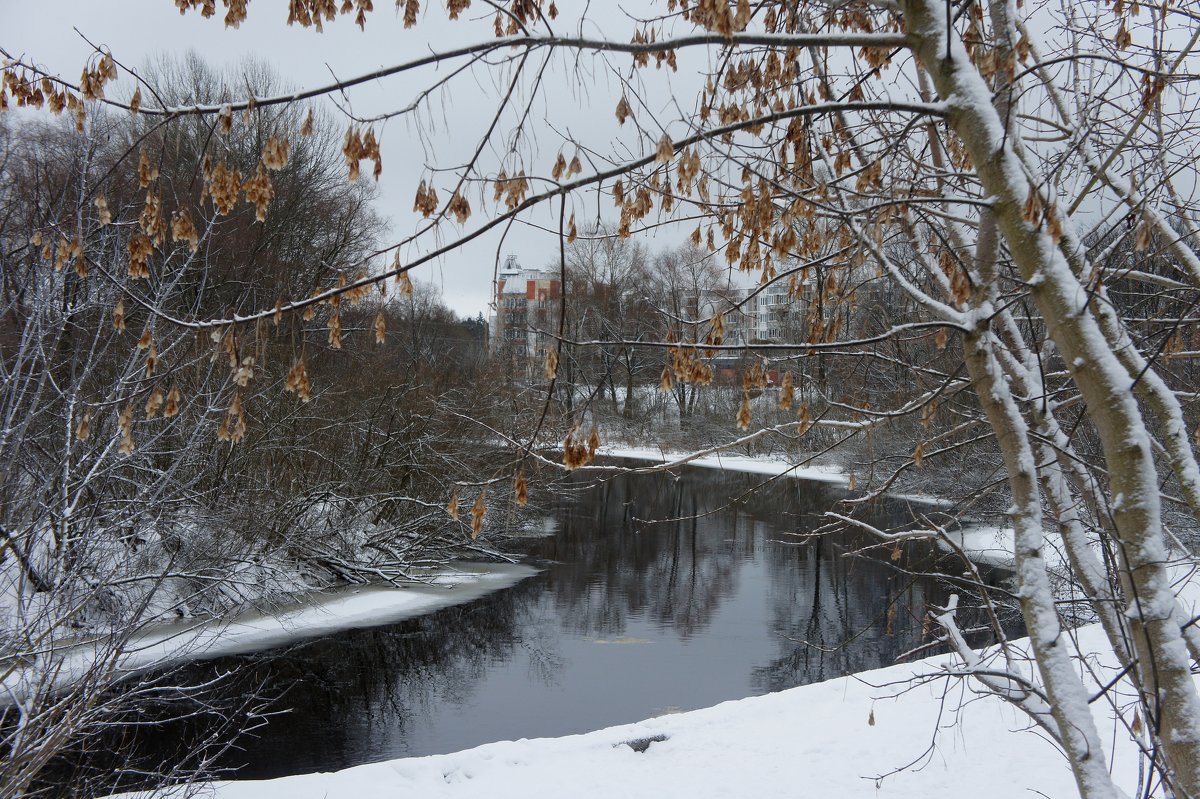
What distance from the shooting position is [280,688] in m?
11.4

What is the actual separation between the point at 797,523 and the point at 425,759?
14.0m

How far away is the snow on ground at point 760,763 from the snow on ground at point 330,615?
4477 mm

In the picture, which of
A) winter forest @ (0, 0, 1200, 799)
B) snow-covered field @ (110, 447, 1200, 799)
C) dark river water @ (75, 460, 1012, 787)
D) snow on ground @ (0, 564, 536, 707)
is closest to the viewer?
winter forest @ (0, 0, 1200, 799)

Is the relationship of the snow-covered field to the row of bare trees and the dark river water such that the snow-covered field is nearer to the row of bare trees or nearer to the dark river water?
the dark river water

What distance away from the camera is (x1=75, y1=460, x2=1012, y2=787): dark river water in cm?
1012

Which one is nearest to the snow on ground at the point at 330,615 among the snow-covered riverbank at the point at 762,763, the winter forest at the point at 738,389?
the winter forest at the point at 738,389

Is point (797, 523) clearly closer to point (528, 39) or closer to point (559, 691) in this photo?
point (559, 691)

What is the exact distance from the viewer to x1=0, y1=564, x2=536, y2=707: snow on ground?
12477 mm

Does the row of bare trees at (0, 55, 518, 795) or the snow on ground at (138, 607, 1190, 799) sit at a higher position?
the row of bare trees at (0, 55, 518, 795)

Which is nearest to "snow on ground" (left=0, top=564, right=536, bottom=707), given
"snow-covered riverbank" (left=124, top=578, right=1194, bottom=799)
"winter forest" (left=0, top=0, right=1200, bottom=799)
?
"winter forest" (left=0, top=0, right=1200, bottom=799)

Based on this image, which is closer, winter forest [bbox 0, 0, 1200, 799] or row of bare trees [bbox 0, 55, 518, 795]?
winter forest [bbox 0, 0, 1200, 799]

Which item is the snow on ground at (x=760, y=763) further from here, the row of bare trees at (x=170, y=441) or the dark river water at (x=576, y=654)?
the row of bare trees at (x=170, y=441)

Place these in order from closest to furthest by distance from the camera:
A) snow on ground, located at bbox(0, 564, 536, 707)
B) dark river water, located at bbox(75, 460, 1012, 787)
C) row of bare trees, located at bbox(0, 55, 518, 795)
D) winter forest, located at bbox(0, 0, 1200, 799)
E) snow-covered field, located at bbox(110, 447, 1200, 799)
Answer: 1. winter forest, located at bbox(0, 0, 1200, 799)
2. row of bare trees, located at bbox(0, 55, 518, 795)
3. snow-covered field, located at bbox(110, 447, 1200, 799)
4. dark river water, located at bbox(75, 460, 1012, 787)
5. snow on ground, located at bbox(0, 564, 536, 707)

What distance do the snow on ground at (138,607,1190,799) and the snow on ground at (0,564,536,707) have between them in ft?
14.7
